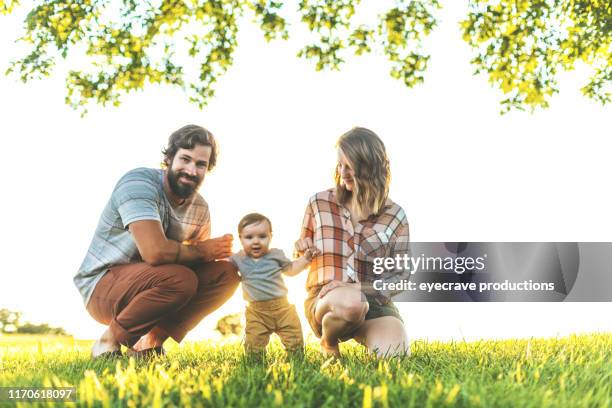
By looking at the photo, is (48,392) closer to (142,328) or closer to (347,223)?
(142,328)

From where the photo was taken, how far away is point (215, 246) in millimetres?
4977

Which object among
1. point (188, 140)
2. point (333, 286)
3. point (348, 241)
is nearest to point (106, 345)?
point (188, 140)

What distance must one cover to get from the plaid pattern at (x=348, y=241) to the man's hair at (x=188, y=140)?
0.97 meters

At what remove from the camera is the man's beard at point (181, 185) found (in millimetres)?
4980

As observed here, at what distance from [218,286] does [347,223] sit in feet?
3.92

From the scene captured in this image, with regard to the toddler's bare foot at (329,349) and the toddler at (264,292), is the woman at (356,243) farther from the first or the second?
the toddler at (264,292)

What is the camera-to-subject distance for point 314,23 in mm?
8500

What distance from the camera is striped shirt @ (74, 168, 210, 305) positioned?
4.89 meters

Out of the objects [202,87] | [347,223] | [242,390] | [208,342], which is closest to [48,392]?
[242,390]

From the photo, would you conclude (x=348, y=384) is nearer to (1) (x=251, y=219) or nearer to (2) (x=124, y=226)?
(1) (x=251, y=219)

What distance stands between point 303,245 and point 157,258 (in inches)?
41.7

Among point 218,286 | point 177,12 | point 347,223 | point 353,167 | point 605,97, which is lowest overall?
point 218,286

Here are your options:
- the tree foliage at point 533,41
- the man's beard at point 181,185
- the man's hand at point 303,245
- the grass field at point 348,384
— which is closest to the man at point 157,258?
the man's beard at point 181,185

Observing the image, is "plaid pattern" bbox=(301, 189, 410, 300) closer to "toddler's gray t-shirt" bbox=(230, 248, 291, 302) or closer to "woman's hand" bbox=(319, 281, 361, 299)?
"woman's hand" bbox=(319, 281, 361, 299)
